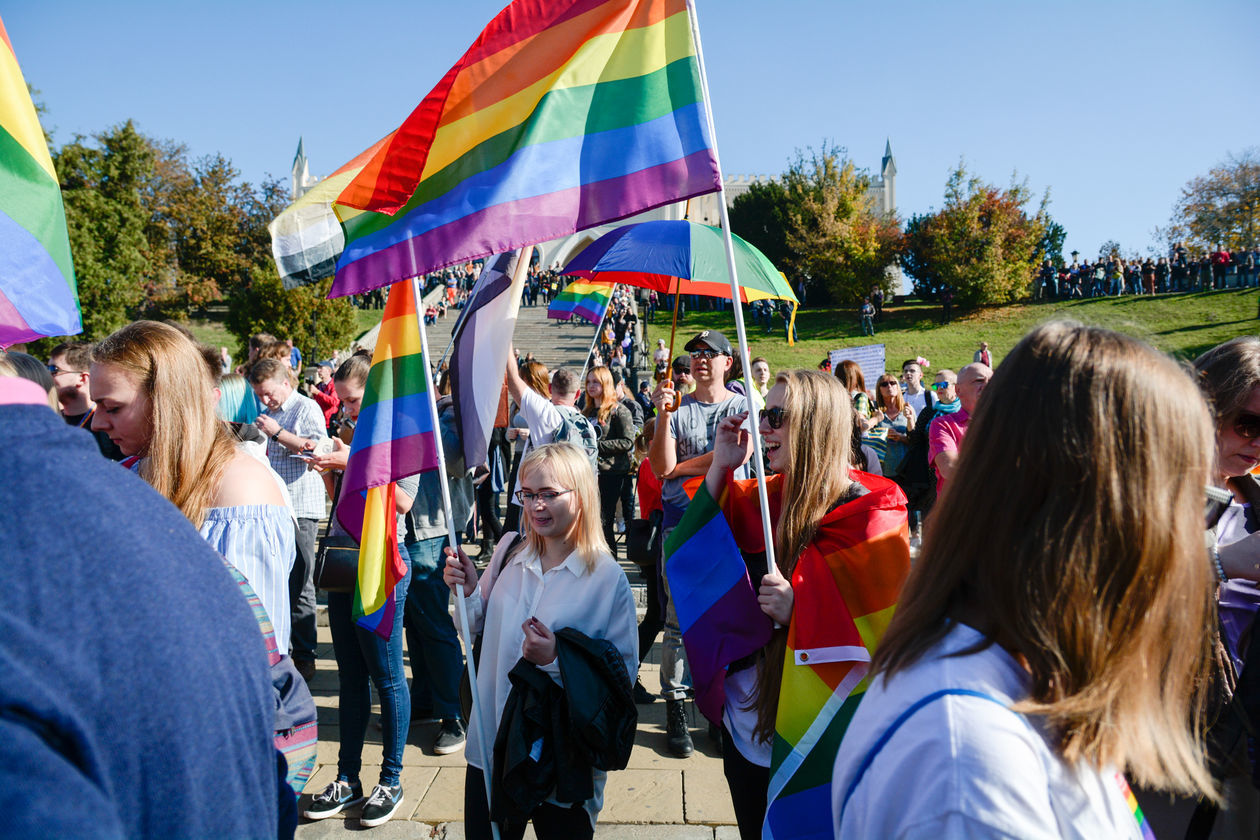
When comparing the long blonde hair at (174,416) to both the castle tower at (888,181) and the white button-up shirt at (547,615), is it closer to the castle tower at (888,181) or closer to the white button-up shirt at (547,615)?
the white button-up shirt at (547,615)

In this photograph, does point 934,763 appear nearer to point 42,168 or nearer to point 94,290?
point 42,168

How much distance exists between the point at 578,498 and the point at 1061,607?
1.90 meters

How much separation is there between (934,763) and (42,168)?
303 centimetres

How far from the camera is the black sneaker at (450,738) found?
4195 mm

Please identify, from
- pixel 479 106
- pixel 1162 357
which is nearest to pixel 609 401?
pixel 479 106

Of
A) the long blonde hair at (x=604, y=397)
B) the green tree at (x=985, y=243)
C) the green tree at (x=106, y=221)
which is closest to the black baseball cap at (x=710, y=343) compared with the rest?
the long blonde hair at (x=604, y=397)

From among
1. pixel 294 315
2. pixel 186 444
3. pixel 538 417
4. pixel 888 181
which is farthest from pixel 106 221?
pixel 888 181

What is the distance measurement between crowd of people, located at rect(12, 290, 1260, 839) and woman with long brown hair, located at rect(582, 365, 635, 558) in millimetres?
2790

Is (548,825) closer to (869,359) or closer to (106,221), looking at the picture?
Result: (869,359)

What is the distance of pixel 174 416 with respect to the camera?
231 centimetres

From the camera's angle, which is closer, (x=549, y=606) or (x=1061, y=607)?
(x=1061, y=607)

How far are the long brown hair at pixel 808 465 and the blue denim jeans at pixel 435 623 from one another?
2.48 m

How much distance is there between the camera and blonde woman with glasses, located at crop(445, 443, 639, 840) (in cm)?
251

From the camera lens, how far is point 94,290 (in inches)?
1090
